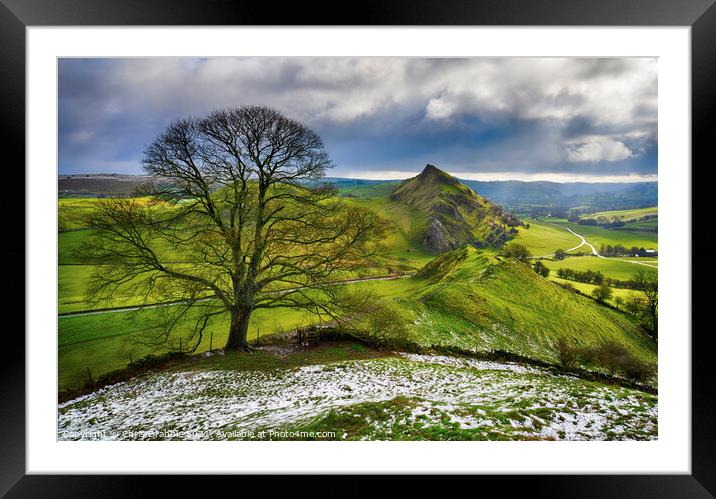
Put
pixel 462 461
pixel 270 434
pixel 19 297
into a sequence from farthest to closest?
pixel 270 434 < pixel 462 461 < pixel 19 297

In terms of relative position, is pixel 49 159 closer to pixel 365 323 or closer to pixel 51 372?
pixel 51 372

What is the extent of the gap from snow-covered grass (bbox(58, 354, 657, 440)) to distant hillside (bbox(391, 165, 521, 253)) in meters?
2.33

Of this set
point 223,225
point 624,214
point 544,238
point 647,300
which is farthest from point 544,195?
point 223,225

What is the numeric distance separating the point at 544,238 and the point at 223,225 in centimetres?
523

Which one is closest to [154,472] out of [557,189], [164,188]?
[164,188]

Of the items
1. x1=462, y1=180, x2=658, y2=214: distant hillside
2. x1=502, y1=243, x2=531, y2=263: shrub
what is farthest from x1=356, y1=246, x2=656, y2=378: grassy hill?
x1=462, y1=180, x2=658, y2=214: distant hillside

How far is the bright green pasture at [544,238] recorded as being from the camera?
483cm

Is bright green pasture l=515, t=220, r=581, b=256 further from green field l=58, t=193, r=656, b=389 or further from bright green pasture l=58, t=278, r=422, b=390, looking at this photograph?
bright green pasture l=58, t=278, r=422, b=390

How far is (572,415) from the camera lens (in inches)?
135

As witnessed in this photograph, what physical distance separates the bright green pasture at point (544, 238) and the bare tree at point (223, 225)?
3.12 metres

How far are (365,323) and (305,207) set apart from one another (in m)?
2.09

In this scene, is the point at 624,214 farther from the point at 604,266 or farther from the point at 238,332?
the point at 238,332
